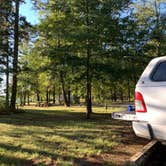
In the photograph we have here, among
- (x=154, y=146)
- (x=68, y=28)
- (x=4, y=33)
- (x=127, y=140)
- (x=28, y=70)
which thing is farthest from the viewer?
(x=4, y=33)

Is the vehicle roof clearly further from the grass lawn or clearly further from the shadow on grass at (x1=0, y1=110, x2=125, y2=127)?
the shadow on grass at (x1=0, y1=110, x2=125, y2=127)

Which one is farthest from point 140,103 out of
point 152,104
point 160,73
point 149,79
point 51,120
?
point 51,120

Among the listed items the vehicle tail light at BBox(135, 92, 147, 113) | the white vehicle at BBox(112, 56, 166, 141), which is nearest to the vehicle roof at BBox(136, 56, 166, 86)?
the white vehicle at BBox(112, 56, 166, 141)

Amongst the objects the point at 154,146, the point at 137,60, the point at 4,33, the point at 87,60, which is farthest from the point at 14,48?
the point at 154,146

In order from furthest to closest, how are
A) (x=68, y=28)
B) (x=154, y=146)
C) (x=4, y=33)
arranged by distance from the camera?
1. (x=4, y=33)
2. (x=68, y=28)
3. (x=154, y=146)

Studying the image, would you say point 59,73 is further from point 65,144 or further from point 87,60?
point 65,144

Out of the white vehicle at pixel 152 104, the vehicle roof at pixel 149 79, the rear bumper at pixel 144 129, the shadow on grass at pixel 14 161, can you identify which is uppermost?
the vehicle roof at pixel 149 79

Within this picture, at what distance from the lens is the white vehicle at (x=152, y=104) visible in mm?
5547

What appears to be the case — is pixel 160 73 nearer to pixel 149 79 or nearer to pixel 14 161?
pixel 149 79

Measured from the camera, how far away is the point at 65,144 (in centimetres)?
813

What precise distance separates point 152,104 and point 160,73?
629mm

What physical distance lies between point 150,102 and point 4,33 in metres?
15.6

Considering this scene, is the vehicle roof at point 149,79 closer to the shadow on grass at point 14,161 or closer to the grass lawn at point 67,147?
the grass lawn at point 67,147

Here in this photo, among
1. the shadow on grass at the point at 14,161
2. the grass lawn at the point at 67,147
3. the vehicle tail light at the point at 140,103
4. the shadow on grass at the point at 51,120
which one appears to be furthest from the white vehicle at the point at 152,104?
the shadow on grass at the point at 51,120
